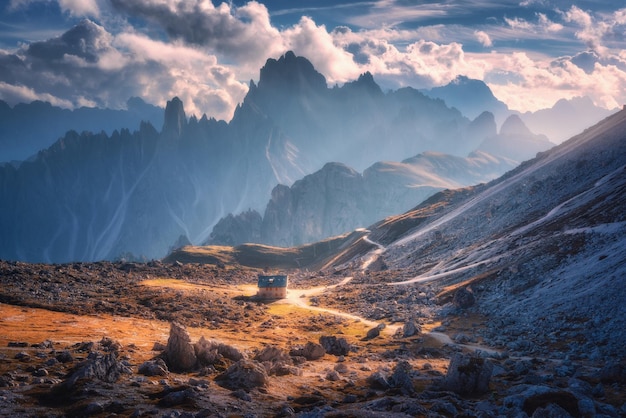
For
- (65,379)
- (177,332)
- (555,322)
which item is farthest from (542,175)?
(65,379)

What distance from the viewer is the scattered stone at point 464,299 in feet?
281

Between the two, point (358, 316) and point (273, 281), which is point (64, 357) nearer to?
point (358, 316)

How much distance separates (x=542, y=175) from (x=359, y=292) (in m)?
87.1

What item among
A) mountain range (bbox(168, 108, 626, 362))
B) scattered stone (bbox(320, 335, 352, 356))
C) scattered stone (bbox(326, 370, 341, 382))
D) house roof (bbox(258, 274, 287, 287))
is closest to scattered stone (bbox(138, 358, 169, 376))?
scattered stone (bbox(326, 370, 341, 382))

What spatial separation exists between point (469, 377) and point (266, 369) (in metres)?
20.5

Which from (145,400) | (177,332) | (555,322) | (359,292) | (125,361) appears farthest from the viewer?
(359,292)

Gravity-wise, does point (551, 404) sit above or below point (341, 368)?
above

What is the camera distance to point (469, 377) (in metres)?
41.7

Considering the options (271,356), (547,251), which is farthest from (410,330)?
(547,251)

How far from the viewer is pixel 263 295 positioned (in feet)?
406

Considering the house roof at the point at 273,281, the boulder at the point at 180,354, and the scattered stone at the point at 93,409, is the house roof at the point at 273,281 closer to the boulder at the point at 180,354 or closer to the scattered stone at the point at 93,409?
the boulder at the point at 180,354

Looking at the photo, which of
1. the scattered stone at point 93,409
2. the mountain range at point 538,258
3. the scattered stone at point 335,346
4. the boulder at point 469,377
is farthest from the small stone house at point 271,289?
the scattered stone at point 93,409

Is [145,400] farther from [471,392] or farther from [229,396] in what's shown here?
[471,392]

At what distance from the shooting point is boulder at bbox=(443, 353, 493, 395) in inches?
1641
